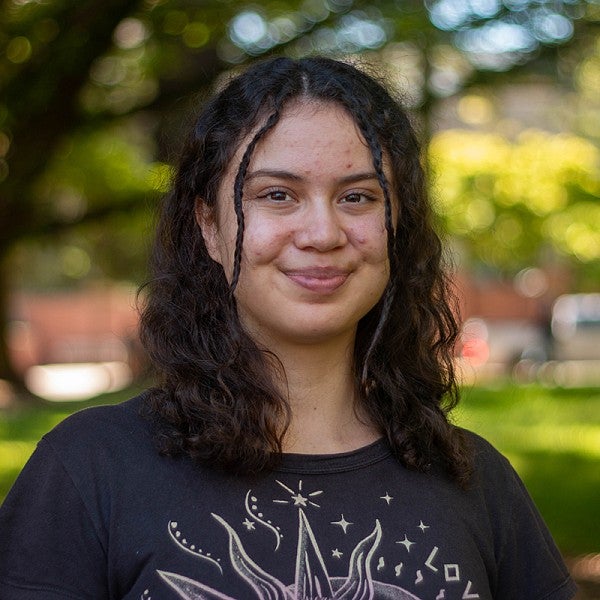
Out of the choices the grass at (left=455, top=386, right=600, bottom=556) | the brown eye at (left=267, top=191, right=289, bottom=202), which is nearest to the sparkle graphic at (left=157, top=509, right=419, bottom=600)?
the brown eye at (left=267, top=191, right=289, bottom=202)

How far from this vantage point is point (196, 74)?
8781 millimetres

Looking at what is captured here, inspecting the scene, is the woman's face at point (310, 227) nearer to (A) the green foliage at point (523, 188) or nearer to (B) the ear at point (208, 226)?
(B) the ear at point (208, 226)

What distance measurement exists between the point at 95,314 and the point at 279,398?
30.8 meters

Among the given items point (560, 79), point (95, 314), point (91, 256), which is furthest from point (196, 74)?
point (95, 314)

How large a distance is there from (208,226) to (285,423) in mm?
451

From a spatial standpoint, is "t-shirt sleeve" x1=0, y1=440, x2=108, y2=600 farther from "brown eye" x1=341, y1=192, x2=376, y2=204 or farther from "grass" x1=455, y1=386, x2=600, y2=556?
"grass" x1=455, y1=386, x2=600, y2=556

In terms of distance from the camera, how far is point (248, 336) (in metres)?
2.36

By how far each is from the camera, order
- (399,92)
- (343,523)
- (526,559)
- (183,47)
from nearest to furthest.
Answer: (343,523) < (526,559) < (399,92) < (183,47)

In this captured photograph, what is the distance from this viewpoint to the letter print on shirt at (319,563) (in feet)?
6.87

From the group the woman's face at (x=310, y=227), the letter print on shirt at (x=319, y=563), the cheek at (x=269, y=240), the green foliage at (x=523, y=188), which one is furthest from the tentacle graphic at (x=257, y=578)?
the green foliage at (x=523, y=188)

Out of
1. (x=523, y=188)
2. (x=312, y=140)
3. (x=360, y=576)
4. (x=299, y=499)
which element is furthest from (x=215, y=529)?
(x=523, y=188)

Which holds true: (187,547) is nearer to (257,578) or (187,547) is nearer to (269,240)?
(257,578)

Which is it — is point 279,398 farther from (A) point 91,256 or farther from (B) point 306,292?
(A) point 91,256

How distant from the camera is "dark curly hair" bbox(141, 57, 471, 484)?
7.44 ft
